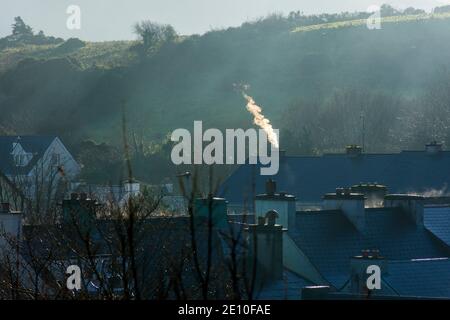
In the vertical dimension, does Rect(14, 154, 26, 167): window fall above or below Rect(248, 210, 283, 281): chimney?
above

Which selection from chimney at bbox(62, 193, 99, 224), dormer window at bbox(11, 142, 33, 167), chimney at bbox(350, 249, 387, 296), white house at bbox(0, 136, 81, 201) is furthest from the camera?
dormer window at bbox(11, 142, 33, 167)

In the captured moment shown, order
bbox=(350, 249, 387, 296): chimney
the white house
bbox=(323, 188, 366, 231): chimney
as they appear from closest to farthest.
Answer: bbox=(350, 249, 387, 296): chimney < bbox=(323, 188, 366, 231): chimney < the white house

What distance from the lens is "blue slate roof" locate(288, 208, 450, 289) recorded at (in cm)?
2298

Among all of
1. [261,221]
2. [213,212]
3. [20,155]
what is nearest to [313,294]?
[213,212]

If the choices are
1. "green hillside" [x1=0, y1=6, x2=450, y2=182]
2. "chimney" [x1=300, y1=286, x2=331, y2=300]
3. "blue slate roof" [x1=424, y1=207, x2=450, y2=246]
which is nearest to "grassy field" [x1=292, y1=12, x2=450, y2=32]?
"green hillside" [x1=0, y1=6, x2=450, y2=182]

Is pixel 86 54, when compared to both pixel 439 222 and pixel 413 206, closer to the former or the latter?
pixel 439 222

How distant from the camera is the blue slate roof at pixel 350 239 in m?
23.0

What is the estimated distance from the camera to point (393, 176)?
45406 mm

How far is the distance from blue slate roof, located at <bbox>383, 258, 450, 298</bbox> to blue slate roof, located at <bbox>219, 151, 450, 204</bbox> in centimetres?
2282

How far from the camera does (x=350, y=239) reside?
24.5 metres

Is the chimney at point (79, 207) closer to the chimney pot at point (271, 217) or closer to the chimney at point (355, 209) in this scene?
the chimney pot at point (271, 217)

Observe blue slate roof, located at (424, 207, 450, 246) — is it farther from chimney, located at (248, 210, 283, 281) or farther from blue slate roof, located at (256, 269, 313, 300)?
chimney, located at (248, 210, 283, 281)

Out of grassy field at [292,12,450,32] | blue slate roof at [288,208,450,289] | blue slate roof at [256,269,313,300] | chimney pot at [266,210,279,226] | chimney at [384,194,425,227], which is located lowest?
blue slate roof at [256,269,313,300]
